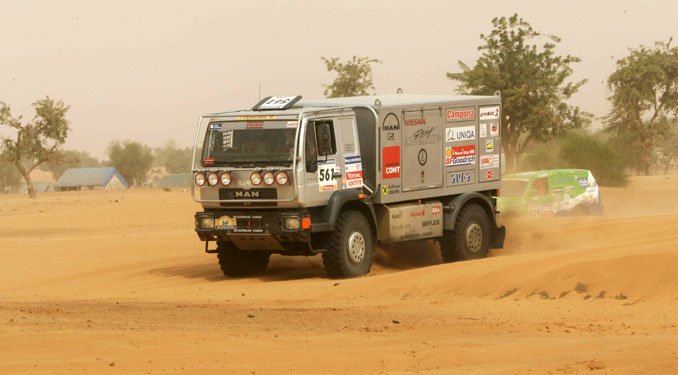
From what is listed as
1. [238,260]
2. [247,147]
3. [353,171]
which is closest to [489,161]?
[353,171]

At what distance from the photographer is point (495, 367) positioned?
9.76 metres

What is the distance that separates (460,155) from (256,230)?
161 inches

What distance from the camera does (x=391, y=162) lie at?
1841 centimetres

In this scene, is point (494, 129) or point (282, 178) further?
point (494, 129)

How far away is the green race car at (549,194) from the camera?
24.6 meters

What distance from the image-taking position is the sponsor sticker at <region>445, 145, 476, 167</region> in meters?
19.5

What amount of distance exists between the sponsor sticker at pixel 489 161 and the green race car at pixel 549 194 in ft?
10.1

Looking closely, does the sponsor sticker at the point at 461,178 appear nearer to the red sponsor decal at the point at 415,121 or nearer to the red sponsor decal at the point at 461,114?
the red sponsor decal at the point at 461,114

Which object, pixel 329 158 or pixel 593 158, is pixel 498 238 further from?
pixel 593 158

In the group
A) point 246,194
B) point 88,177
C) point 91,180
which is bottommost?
point 91,180

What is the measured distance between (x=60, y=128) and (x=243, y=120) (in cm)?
4880

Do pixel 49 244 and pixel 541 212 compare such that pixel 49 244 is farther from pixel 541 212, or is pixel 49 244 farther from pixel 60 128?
pixel 60 128

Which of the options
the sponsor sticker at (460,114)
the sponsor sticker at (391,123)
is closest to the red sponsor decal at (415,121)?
the sponsor sticker at (391,123)

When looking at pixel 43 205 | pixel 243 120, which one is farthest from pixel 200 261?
pixel 43 205
